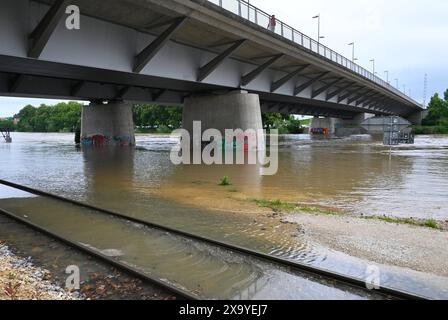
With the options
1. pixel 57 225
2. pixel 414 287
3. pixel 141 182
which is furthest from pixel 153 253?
pixel 141 182

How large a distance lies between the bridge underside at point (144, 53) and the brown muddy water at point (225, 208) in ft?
19.1

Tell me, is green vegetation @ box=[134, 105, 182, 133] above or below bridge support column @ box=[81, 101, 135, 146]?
above

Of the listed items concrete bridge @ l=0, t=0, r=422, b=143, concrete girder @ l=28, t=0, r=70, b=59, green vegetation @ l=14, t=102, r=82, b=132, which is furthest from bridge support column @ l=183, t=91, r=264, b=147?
green vegetation @ l=14, t=102, r=82, b=132

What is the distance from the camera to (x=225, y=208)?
1110 centimetres

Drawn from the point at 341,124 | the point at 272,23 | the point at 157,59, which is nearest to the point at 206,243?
the point at 157,59

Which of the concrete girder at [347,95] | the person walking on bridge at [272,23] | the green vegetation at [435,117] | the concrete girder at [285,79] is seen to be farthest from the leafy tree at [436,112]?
the person walking on bridge at [272,23]

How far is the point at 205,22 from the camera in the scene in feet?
72.1

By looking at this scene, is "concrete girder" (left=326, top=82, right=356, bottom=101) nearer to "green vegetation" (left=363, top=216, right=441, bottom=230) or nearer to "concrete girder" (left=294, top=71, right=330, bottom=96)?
"concrete girder" (left=294, top=71, right=330, bottom=96)

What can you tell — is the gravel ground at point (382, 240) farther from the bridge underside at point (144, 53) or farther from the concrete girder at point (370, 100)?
the concrete girder at point (370, 100)

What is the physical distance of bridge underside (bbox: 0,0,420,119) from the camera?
17.6 meters

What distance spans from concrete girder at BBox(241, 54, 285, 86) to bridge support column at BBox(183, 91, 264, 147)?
0.97 m

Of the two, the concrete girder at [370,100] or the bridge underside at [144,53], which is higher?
the concrete girder at [370,100]

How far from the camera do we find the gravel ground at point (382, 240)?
6.53 metres
